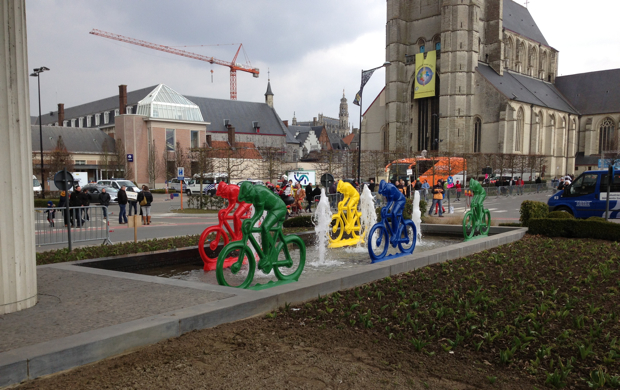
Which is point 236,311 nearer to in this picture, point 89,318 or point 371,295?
point 89,318

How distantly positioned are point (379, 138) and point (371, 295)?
67.8m

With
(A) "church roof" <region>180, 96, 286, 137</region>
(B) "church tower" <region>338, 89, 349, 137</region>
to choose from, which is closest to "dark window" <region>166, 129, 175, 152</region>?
(A) "church roof" <region>180, 96, 286, 137</region>

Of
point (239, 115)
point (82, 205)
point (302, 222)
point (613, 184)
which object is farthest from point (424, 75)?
point (302, 222)

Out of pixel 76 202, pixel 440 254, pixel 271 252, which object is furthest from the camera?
pixel 76 202

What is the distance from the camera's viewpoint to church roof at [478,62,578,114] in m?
64.3

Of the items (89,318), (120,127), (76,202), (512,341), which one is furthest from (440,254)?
(120,127)

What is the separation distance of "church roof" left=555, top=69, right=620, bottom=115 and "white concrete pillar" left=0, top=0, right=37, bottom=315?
86124 millimetres

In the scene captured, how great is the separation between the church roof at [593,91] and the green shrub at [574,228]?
245 ft

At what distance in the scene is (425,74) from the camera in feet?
215

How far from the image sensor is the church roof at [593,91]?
2995 inches

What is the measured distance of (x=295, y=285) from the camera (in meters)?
6.27

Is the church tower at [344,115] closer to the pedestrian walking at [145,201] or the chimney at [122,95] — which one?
the chimney at [122,95]

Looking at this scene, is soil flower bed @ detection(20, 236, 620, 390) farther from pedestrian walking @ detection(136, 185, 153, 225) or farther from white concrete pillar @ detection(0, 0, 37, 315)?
pedestrian walking @ detection(136, 185, 153, 225)

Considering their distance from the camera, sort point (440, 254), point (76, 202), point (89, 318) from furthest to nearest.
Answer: point (76, 202)
point (440, 254)
point (89, 318)
